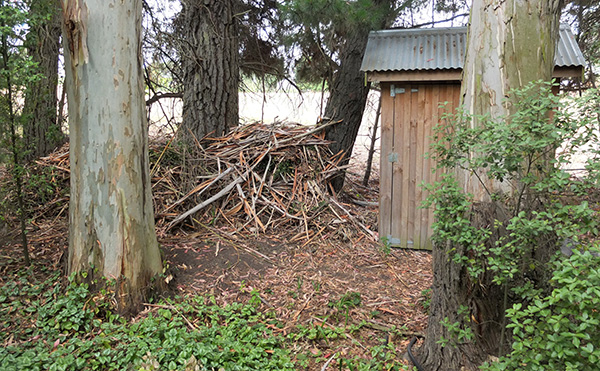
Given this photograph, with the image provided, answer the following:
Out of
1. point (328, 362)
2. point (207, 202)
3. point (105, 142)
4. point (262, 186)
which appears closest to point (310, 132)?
point (262, 186)

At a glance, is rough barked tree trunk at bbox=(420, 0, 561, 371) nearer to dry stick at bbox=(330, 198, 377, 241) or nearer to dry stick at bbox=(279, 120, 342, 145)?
dry stick at bbox=(330, 198, 377, 241)

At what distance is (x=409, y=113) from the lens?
6.26m

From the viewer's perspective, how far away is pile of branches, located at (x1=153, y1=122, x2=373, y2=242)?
20.6 ft

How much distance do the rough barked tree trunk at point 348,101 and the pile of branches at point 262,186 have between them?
0.22 metres

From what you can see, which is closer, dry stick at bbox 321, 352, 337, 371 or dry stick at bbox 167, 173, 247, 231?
dry stick at bbox 321, 352, 337, 371

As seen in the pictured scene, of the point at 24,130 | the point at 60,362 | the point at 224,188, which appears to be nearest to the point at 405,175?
the point at 224,188

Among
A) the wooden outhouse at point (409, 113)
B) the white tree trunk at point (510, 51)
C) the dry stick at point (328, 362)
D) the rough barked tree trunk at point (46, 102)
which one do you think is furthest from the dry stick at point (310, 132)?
the white tree trunk at point (510, 51)

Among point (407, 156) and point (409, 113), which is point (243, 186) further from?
point (409, 113)

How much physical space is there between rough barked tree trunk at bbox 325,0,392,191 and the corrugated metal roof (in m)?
0.83

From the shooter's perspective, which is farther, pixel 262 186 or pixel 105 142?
pixel 262 186

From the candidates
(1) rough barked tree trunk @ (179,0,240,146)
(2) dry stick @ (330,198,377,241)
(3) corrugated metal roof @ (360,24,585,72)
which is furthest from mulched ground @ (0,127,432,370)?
(3) corrugated metal roof @ (360,24,585,72)

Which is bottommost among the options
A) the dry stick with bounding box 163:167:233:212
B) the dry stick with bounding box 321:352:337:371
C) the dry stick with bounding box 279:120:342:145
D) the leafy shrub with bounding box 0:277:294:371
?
the dry stick with bounding box 321:352:337:371

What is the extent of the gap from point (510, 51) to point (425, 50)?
10.6 ft

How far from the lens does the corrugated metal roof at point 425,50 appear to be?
577cm
